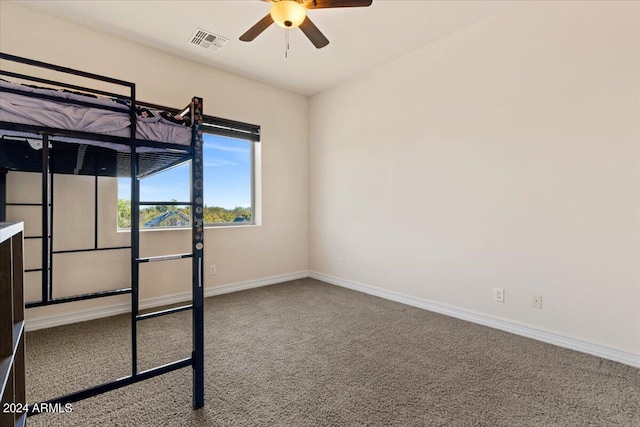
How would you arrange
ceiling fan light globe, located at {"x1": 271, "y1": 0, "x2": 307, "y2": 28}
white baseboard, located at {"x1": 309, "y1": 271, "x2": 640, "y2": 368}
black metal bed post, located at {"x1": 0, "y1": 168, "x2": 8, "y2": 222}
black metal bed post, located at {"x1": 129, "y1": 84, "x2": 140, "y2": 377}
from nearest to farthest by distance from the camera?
black metal bed post, located at {"x1": 129, "y1": 84, "x2": 140, "y2": 377} < ceiling fan light globe, located at {"x1": 271, "y1": 0, "x2": 307, "y2": 28} < white baseboard, located at {"x1": 309, "y1": 271, "x2": 640, "y2": 368} < black metal bed post, located at {"x1": 0, "y1": 168, "x2": 8, "y2": 222}

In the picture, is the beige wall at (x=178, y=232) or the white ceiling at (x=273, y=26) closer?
the white ceiling at (x=273, y=26)

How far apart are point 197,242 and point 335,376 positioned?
3.76 feet

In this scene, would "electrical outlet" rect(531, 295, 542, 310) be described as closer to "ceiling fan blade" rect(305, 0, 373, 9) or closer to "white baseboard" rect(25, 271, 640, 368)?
"white baseboard" rect(25, 271, 640, 368)

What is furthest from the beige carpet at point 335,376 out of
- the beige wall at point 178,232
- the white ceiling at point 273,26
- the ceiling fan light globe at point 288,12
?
the white ceiling at point 273,26

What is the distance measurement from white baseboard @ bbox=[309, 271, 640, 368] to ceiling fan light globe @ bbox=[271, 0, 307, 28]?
2735mm

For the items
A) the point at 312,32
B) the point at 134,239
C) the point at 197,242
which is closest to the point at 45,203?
the point at 134,239

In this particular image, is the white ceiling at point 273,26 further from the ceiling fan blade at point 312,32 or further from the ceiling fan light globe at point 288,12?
the ceiling fan light globe at point 288,12

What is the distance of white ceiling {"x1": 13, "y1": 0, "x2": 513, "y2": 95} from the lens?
8.03 feet

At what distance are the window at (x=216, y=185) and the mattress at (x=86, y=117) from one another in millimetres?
1831

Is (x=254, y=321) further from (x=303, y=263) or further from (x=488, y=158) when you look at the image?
(x=488, y=158)

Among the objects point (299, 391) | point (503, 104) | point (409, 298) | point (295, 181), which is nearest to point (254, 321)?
point (299, 391)

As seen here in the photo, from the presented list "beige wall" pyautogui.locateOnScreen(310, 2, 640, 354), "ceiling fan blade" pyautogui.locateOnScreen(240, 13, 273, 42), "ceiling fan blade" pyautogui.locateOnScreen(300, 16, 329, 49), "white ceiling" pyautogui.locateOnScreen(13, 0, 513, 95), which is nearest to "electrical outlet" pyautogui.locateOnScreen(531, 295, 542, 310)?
"beige wall" pyautogui.locateOnScreen(310, 2, 640, 354)

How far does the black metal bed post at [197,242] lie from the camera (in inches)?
61.5

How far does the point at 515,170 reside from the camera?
8.14ft
